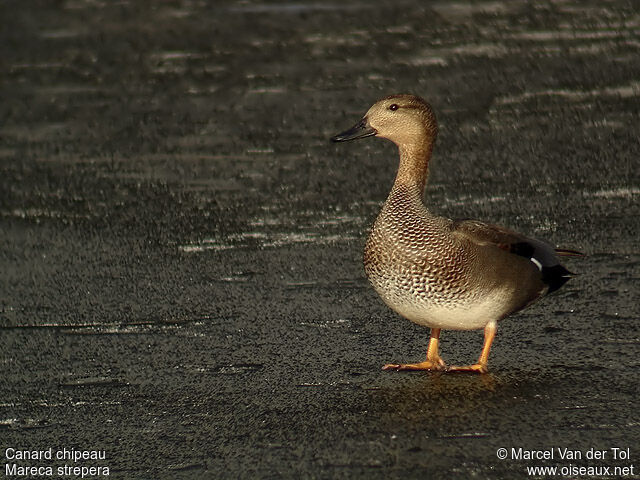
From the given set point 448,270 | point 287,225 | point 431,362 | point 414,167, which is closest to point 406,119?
point 414,167

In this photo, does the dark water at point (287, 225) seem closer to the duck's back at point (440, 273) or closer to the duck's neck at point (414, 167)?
the duck's back at point (440, 273)

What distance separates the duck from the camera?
5.33 meters

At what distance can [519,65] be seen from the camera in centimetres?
1170

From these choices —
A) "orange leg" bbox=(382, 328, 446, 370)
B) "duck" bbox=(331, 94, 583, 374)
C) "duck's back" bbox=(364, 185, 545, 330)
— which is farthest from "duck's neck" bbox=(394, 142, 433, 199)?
"orange leg" bbox=(382, 328, 446, 370)

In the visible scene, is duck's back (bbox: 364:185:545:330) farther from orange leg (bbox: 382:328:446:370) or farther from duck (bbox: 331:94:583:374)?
orange leg (bbox: 382:328:446:370)

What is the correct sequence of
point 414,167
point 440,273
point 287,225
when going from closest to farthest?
point 440,273 < point 414,167 < point 287,225

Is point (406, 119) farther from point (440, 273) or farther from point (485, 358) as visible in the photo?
point (485, 358)

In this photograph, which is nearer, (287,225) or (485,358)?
(485,358)

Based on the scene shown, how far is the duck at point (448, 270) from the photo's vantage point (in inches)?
210

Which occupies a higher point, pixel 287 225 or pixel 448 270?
pixel 448 270

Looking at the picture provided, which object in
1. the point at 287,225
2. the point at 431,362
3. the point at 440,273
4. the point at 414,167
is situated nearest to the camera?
the point at 440,273

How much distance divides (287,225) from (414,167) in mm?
2089

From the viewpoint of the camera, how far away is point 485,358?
17.6 feet

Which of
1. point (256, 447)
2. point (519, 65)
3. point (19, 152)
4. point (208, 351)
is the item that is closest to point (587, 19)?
point (519, 65)
